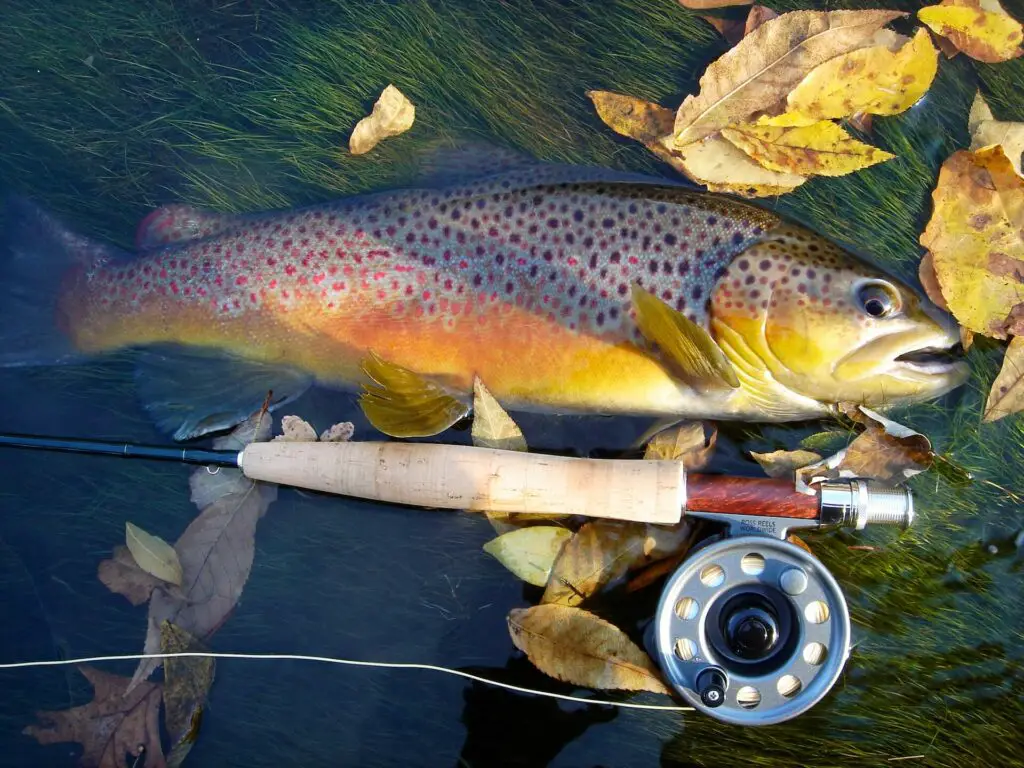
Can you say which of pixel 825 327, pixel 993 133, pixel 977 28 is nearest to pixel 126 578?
pixel 825 327

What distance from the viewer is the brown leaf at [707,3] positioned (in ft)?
8.88

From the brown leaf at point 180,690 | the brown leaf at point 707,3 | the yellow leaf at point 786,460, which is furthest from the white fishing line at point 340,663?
the brown leaf at point 707,3

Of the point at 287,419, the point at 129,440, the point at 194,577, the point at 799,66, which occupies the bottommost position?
the point at 194,577

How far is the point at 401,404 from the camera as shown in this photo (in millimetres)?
2387

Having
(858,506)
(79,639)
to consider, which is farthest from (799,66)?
(79,639)

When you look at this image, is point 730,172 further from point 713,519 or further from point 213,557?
point 213,557

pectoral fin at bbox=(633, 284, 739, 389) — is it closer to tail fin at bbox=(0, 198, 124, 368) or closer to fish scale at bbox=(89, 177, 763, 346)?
fish scale at bbox=(89, 177, 763, 346)

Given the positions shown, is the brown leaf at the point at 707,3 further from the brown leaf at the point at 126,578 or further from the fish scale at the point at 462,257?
the brown leaf at the point at 126,578

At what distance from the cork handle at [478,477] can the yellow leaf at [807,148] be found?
3.78 ft

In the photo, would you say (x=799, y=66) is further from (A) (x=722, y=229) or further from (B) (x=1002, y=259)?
(B) (x=1002, y=259)

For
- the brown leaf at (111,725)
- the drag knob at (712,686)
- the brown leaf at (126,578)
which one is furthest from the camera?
the brown leaf at (126,578)

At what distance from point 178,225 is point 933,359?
2.62 metres

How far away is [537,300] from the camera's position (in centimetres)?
238

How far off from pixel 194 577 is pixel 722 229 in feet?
6.88
